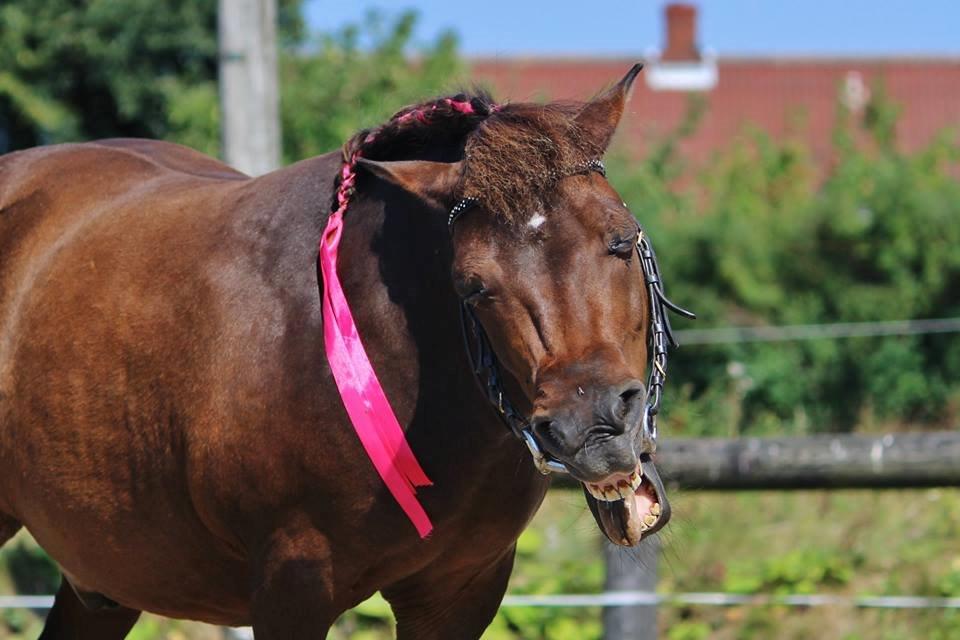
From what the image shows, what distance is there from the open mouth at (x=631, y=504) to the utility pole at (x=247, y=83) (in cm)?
386

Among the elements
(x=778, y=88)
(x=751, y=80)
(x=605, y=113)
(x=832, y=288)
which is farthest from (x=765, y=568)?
(x=751, y=80)

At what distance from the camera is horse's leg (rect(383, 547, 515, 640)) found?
3.45 meters

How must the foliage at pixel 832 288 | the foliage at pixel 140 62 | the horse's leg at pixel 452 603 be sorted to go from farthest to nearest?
the foliage at pixel 140 62 < the foliage at pixel 832 288 < the horse's leg at pixel 452 603

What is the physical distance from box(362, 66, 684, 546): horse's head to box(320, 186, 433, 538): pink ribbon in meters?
0.33

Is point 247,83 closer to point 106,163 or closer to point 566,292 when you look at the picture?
point 106,163

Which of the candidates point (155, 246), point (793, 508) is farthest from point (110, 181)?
point (793, 508)

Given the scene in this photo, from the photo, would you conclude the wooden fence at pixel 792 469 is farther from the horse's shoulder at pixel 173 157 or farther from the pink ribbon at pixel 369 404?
the pink ribbon at pixel 369 404

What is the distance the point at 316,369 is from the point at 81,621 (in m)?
1.56

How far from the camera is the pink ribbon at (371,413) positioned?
3.10 metres

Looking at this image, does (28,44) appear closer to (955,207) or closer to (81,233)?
(955,207)

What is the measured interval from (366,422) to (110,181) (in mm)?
1431

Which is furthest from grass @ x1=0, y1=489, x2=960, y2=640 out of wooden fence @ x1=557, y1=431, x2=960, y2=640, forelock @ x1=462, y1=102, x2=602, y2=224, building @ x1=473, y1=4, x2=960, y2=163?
building @ x1=473, y1=4, x2=960, y2=163

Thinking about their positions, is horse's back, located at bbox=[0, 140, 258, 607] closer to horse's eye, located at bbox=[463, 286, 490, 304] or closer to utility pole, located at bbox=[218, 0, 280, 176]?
horse's eye, located at bbox=[463, 286, 490, 304]

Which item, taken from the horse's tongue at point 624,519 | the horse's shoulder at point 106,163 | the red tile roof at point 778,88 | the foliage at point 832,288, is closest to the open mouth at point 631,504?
the horse's tongue at point 624,519
